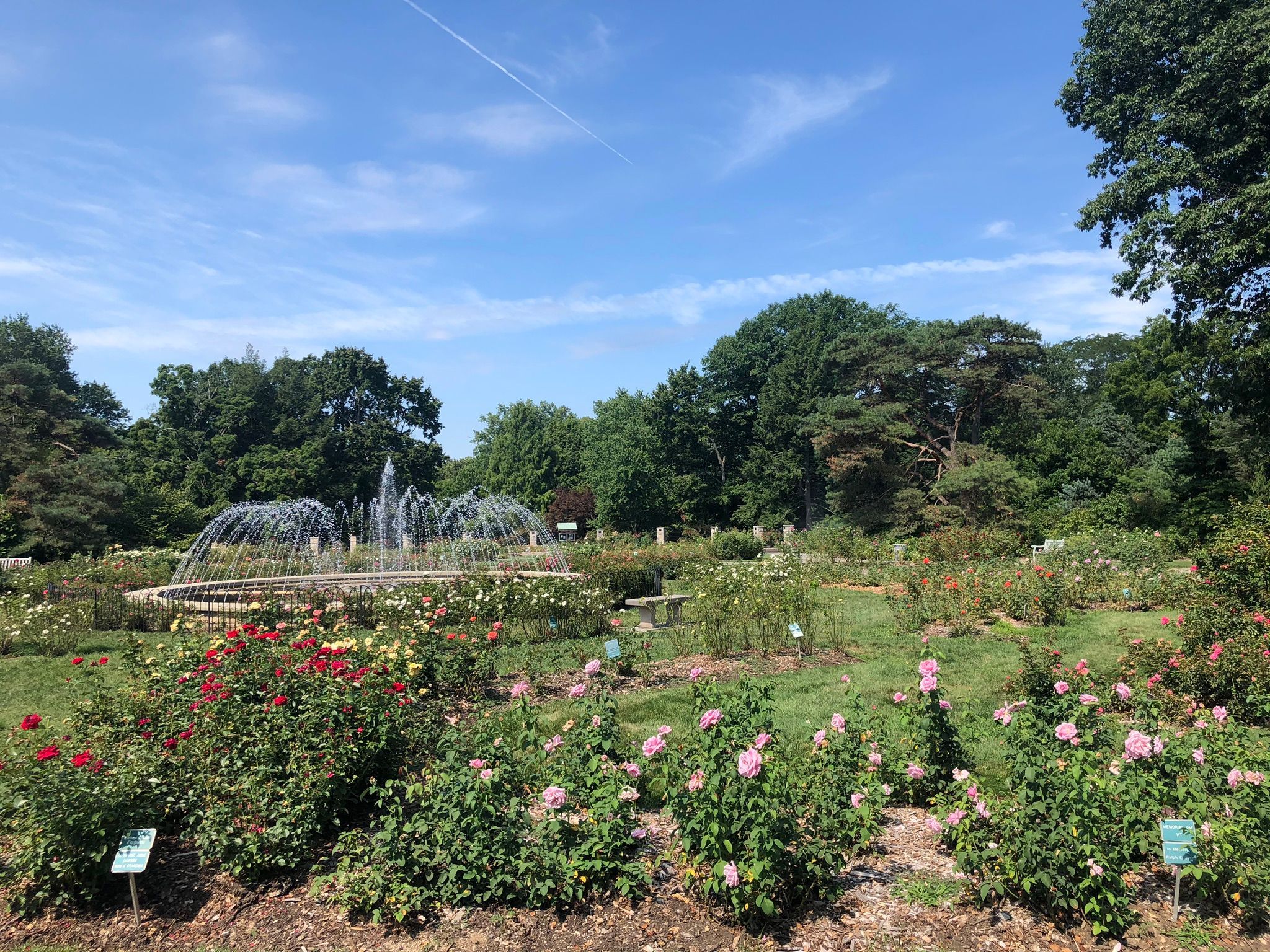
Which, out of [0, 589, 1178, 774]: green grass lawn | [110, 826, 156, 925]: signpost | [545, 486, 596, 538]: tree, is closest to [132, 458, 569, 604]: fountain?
[0, 589, 1178, 774]: green grass lawn

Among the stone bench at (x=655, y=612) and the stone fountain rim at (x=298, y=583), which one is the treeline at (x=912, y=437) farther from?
the stone fountain rim at (x=298, y=583)

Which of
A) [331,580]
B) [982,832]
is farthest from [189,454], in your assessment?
[982,832]

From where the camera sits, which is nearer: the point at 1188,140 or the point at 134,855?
the point at 134,855

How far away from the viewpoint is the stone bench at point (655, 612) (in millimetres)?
10562

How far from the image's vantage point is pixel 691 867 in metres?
3.34

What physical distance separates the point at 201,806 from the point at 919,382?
99.4 feet

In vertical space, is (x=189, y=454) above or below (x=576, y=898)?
above

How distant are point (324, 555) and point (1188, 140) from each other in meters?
25.6

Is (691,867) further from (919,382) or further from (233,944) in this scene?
(919,382)

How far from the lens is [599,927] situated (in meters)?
3.28

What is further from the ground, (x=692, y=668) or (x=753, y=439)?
(x=753, y=439)

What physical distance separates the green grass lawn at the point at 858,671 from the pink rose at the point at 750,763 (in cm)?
187

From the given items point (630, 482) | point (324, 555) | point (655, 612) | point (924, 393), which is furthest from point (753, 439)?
point (655, 612)

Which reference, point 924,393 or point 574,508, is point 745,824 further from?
point 574,508
